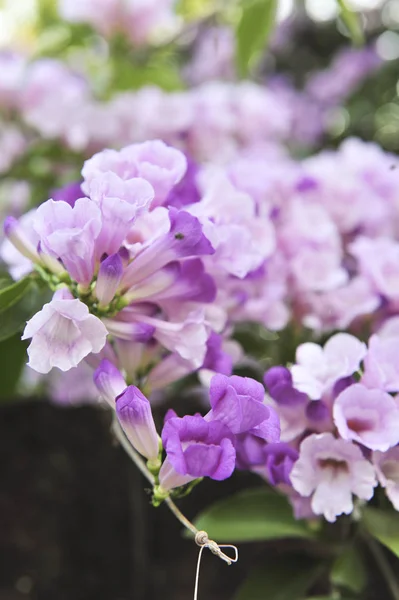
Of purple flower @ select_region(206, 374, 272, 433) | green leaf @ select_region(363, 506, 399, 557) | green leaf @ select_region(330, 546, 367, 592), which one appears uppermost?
purple flower @ select_region(206, 374, 272, 433)

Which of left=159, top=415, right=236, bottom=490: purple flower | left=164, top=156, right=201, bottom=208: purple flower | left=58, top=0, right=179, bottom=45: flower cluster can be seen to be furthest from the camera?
left=58, top=0, right=179, bottom=45: flower cluster

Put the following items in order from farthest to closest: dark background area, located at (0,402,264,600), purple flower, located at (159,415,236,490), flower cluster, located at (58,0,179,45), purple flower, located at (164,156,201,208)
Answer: flower cluster, located at (58,0,179,45) < dark background area, located at (0,402,264,600) < purple flower, located at (164,156,201,208) < purple flower, located at (159,415,236,490)

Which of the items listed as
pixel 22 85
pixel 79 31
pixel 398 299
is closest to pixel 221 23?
pixel 79 31

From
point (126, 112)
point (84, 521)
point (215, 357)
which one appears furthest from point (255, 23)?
point (84, 521)

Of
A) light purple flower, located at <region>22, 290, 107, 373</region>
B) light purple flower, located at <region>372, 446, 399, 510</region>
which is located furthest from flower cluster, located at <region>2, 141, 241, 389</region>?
light purple flower, located at <region>372, 446, 399, 510</region>

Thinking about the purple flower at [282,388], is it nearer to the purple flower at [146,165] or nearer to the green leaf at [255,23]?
the purple flower at [146,165]

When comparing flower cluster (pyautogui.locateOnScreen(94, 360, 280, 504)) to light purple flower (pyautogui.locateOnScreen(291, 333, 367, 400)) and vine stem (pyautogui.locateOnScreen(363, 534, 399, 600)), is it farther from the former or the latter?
vine stem (pyautogui.locateOnScreen(363, 534, 399, 600))

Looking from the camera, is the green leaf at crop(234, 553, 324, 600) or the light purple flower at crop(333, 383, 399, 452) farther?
the green leaf at crop(234, 553, 324, 600)

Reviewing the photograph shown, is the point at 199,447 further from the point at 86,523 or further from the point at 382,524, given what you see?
the point at 86,523

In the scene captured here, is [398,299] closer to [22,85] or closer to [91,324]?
[91,324]
